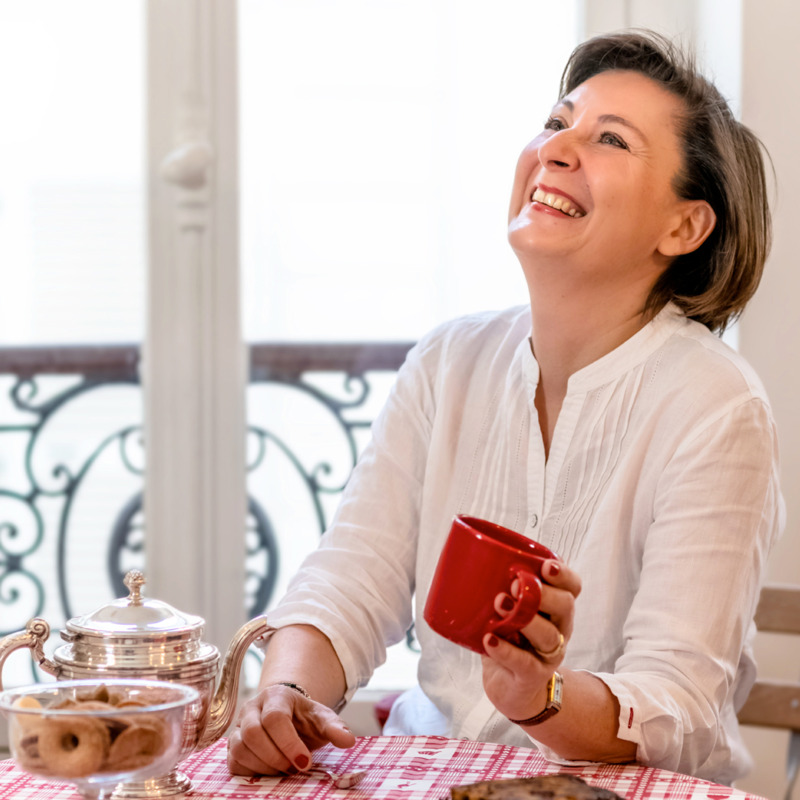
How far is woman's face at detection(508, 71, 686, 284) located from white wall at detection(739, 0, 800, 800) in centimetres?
57

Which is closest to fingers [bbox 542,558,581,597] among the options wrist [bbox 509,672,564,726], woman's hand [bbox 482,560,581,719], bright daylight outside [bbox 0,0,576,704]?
woman's hand [bbox 482,560,581,719]

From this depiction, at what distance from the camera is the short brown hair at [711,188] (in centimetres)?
156

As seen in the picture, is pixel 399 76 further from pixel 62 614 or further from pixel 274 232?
pixel 62 614

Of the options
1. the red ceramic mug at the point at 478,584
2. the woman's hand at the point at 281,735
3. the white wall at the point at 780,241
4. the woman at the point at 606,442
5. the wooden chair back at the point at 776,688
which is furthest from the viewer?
the white wall at the point at 780,241

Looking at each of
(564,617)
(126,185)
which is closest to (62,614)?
(126,185)

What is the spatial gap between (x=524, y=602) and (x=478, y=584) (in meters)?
0.04

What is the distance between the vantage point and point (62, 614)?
95.0 inches

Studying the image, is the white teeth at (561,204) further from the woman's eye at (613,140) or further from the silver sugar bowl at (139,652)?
the silver sugar bowl at (139,652)

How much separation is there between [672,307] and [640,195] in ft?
0.59

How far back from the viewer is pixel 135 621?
96cm

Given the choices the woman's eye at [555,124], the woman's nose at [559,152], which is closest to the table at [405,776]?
the woman's nose at [559,152]

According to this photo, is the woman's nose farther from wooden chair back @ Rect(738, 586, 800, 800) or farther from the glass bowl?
the glass bowl

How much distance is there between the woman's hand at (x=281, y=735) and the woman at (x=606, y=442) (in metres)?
0.04

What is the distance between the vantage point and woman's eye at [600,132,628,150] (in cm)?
153
